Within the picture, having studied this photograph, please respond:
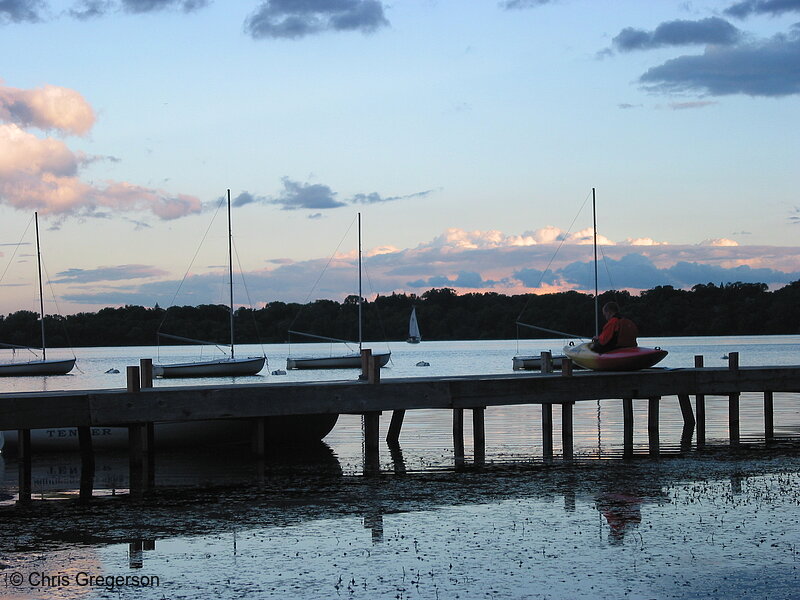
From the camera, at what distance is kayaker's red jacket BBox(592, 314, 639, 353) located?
930 inches

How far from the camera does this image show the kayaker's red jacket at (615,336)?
930 inches

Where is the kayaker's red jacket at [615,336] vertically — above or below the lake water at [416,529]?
above

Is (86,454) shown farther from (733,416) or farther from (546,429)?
(733,416)

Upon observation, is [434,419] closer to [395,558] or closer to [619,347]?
[619,347]

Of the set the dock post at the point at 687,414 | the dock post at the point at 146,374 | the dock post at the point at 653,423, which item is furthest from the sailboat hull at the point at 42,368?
the dock post at the point at 653,423

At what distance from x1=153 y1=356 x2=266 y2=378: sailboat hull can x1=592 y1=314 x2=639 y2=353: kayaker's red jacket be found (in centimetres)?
4574

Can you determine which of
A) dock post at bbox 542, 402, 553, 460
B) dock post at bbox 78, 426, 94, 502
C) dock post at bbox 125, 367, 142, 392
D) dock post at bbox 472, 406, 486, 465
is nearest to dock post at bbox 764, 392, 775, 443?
dock post at bbox 542, 402, 553, 460

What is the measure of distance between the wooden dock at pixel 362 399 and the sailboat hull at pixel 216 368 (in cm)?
4458

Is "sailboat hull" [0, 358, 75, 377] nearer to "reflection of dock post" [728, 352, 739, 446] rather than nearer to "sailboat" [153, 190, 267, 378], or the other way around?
"sailboat" [153, 190, 267, 378]

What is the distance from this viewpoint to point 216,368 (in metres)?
68.6

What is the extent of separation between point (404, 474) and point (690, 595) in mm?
9647

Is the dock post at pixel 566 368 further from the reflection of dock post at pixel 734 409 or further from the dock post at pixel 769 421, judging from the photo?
the dock post at pixel 769 421

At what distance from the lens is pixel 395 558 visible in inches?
444

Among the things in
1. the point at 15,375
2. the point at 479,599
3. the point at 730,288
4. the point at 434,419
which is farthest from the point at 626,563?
the point at 730,288
